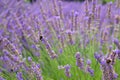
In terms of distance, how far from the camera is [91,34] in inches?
100

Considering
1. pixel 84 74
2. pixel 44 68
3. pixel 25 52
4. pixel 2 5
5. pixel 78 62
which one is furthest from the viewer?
pixel 2 5

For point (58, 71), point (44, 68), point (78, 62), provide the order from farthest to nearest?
point (44, 68) < point (58, 71) < point (78, 62)

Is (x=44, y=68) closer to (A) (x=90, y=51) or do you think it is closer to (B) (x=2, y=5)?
(A) (x=90, y=51)

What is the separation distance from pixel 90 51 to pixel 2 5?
199 cm

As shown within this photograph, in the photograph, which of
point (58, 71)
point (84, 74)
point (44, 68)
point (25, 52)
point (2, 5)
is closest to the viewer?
point (84, 74)

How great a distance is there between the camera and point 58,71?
2242 millimetres

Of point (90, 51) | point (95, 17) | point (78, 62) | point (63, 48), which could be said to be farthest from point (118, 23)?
point (78, 62)

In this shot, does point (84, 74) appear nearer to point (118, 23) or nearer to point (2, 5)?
point (118, 23)

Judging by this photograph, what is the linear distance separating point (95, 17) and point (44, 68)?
2.06ft

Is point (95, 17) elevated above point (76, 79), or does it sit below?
above

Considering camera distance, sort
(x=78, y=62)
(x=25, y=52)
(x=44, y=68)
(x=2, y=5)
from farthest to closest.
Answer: (x=2, y=5) → (x=25, y=52) → (x=44, y=68) → (x=78, y=62)

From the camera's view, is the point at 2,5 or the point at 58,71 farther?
the point at 2,5

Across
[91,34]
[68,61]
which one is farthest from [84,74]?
[91,34]


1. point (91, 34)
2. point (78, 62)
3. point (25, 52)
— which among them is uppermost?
point (78, 62)
